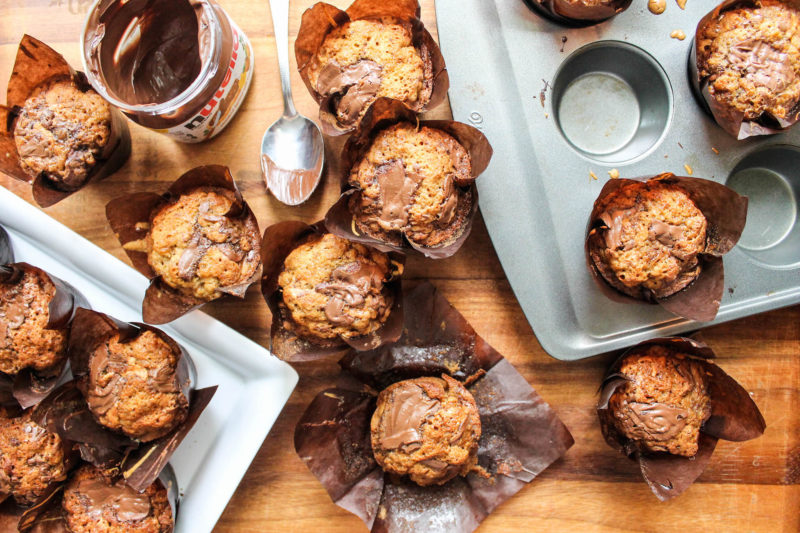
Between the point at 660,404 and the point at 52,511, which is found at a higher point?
the point at 52,511

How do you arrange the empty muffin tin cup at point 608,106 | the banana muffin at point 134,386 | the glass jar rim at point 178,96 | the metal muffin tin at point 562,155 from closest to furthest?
1. the glass jar rim at point 178,96
2. the banana muffin at point 134,386
3. the metal muffin tin at point 562,155
4. the empty muffin tin cup at point 608,106

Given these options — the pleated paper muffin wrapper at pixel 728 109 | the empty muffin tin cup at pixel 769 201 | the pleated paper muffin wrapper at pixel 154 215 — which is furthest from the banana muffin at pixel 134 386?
the empty muffin tin cup at pixel 769 201

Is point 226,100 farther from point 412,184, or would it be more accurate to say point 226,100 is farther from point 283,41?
point 412,184

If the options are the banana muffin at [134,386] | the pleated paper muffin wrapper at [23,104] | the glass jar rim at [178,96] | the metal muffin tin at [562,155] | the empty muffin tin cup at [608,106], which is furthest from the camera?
the empty muffin tin cup at [608,106]

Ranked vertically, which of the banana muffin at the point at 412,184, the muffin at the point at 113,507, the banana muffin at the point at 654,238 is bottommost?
the muffin at the point at 113,507

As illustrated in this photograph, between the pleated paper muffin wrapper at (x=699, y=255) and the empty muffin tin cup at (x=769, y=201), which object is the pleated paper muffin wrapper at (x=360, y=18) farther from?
the empty muffin tin cup at (x=769, y=201)

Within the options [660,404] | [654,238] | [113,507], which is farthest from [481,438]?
[113,507]

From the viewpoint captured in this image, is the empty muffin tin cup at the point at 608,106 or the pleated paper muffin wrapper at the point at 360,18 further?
the empty muffin tin cup at the point at 608,106
